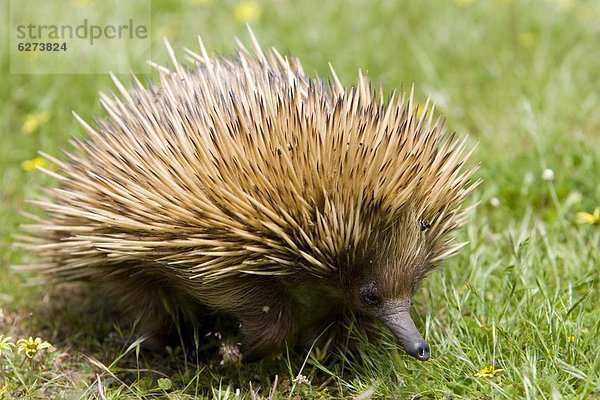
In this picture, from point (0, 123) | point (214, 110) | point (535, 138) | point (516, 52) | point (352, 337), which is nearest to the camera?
point (214, 110)

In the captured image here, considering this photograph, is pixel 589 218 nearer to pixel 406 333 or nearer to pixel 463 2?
pixel 406 333

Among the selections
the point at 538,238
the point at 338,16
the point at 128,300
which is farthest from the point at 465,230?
the point at 338,16

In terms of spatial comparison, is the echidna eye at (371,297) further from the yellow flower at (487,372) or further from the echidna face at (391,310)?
the yellow flower at (487,372)

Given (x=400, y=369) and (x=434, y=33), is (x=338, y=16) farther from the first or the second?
(x=400, y=369)

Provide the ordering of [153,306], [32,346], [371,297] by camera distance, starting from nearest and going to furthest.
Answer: [371,297], [32,346], [153,306]

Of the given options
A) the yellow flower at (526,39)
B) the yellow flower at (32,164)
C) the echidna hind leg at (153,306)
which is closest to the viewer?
the echidna hind leg at (153,306)

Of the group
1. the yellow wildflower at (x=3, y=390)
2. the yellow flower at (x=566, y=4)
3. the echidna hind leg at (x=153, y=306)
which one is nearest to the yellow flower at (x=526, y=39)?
the yellow flower at (x=566, y=4)

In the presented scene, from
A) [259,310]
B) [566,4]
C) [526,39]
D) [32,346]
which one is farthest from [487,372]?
[566,4]
